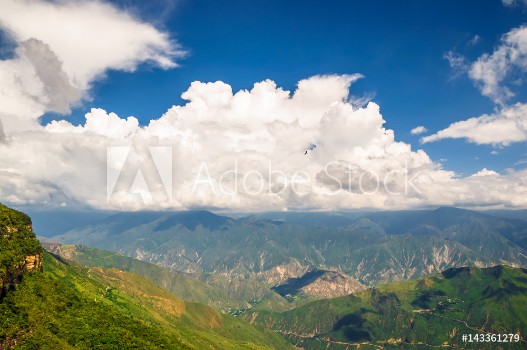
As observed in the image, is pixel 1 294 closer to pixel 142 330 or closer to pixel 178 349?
pixel 142 330

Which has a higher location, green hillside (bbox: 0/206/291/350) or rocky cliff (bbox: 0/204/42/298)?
rocky cliff (bbox: 0/204/42/298)

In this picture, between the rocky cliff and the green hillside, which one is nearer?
the green hillside

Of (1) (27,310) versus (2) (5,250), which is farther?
(2) (5,250)

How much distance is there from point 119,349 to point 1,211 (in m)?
75.7

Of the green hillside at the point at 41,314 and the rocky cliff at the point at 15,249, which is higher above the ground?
→ the rocky cliff at the point at 15,249

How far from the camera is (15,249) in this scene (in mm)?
134500

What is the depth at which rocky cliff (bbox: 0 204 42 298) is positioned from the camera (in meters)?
122

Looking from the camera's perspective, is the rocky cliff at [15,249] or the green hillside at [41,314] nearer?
the green hillside at [41,314]

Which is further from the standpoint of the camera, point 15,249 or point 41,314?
point 15,249

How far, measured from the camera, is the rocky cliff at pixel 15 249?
122062 mm

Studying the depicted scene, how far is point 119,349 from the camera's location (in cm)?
12281

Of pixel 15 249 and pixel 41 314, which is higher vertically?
pixel 15 249

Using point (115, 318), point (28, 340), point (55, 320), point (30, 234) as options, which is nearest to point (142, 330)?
point (115, 318)

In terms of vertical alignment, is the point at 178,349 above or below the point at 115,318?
below
